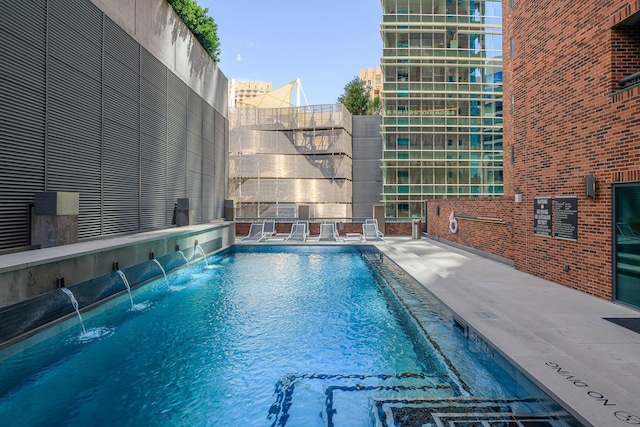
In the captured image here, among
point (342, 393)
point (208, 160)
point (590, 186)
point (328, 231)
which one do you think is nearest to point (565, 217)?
point (590, 186)

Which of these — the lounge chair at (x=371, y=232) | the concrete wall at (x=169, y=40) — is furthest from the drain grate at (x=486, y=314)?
the lounge chair at (x=371, y=232)

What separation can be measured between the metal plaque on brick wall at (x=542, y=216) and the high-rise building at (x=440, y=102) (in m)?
16.3

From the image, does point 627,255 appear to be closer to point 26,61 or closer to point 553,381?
point 553,381

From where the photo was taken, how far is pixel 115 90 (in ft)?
31.6

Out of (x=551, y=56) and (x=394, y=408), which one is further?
(x=551, y=56)

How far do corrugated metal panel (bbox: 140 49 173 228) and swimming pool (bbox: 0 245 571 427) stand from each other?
4.73 metres

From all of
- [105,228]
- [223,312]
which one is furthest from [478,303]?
[105,228]

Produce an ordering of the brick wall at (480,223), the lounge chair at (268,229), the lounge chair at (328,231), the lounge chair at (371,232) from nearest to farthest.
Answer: the brick wall at (480,223) < the lounge chair at (371,232) < the lounge chair at (328,231) < the lounge chair at (268,229)

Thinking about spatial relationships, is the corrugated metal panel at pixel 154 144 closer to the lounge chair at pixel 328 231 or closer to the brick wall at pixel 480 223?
the lounge chair at pixel 328 231

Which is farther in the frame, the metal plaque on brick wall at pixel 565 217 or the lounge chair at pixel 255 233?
the lounge chair at pixel 255 233

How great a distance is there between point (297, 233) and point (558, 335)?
13.8 m

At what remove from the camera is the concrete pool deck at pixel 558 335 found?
2.88 metres

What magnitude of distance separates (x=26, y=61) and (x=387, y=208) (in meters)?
20.6

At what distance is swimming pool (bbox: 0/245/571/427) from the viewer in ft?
11.1
